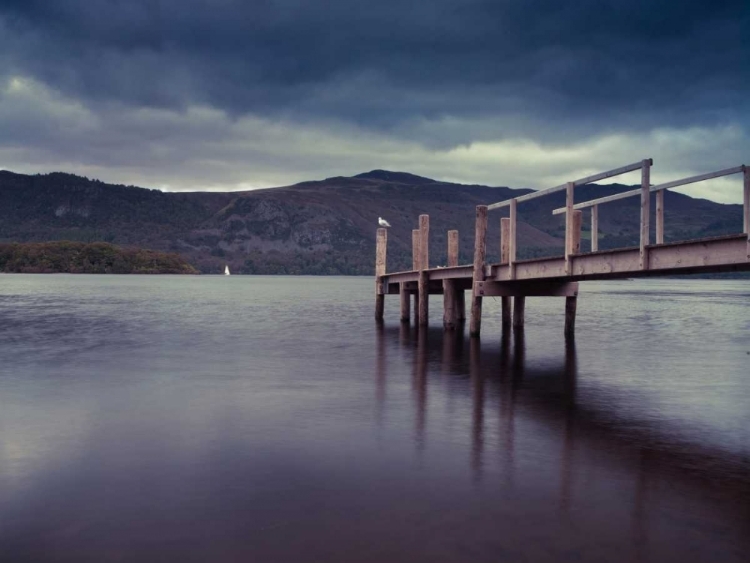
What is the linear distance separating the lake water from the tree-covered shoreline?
17154 cm

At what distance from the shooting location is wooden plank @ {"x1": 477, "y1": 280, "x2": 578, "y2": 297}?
893 inches

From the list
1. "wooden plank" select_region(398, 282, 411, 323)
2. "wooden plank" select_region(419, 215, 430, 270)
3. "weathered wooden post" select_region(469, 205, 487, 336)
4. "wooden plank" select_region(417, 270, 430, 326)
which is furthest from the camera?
"wooden plank" select_region(398, 282, 411, 323)

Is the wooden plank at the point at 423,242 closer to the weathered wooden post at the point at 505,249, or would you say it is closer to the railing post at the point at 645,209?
the weathered wooden post at the point at 505,249

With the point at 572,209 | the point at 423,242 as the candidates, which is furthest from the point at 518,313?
the point at 572,209

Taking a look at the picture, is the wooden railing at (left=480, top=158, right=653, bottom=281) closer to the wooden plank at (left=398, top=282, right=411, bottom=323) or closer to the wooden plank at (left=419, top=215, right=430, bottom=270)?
the wooden plank at (left=419, top=215, right=430, bottom=270)

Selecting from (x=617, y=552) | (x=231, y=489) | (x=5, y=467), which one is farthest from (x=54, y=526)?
(x=617, y=552)

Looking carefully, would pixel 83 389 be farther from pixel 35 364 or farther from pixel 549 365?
pixel 549 365

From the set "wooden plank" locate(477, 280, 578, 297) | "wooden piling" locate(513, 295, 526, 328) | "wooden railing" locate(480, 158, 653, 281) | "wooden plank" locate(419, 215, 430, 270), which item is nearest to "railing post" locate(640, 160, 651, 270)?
"wooden railing" locate(480, 158, 653, 281)

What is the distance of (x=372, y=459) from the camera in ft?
31.0

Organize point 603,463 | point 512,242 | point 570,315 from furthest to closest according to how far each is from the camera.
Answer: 1. point 570,315
2. point 512,242
3. point 603,463

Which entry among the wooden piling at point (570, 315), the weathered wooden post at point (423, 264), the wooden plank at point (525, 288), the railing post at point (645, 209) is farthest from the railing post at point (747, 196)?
the weathered wooden post at point (423, 264)

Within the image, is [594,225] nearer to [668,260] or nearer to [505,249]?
[668,260]

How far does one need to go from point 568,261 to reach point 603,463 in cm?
919

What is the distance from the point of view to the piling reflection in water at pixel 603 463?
22.8ft
